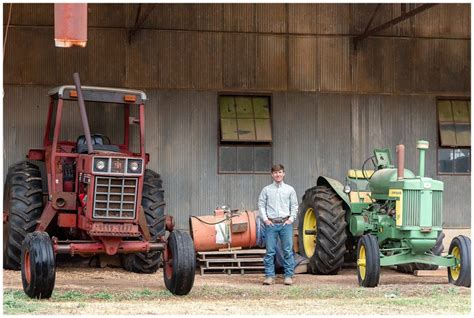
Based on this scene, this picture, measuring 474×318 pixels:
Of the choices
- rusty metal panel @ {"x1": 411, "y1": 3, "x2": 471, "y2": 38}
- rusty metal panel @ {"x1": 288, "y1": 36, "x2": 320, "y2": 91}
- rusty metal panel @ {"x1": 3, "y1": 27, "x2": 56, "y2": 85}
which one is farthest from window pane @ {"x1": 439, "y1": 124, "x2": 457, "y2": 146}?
rusty metal panel @ {"x1": 3, "y1": 27, "x2": 56, "y2": 85}

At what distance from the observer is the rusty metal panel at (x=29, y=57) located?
14.4 metres

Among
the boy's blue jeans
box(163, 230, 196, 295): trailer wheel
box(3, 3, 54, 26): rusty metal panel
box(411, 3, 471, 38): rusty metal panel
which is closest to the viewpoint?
box(163, 230, 196, 295): trailer wheel

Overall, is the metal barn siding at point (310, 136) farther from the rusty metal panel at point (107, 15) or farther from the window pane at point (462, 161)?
the rusty metal panel at point (107, 15)

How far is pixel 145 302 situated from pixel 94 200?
177cm

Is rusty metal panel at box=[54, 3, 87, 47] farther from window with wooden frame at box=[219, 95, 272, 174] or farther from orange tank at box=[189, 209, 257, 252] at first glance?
window with wooden frame at box=[219, 95, 272, 174]

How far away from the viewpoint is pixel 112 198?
11266 millimetres

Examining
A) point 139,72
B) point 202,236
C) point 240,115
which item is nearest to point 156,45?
point 139,72

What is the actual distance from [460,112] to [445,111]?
0.84 ft

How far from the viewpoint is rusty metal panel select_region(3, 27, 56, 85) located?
1439 cm

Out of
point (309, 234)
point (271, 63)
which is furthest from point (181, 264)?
point (271, 63)

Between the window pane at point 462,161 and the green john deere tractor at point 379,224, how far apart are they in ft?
6.40

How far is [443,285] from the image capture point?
39.9 feet

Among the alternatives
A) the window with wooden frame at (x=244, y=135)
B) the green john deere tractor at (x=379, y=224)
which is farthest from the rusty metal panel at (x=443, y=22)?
the window with wooden frame at (x=244, y=135)

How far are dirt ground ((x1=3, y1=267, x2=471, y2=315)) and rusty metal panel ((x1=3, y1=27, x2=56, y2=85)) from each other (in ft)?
9.61
